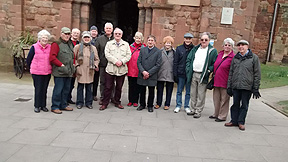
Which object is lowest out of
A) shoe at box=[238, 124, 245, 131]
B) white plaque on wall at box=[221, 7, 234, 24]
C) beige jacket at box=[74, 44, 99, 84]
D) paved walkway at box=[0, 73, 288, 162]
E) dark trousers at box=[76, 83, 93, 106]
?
paved walkway at box=[0, 73, 288, 162]

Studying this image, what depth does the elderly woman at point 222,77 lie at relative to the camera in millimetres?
5000

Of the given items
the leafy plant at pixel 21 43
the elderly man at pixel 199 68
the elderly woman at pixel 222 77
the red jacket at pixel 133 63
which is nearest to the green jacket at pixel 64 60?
the red jacket at pixel 133 63

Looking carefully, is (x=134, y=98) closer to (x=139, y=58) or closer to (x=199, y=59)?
(x=139, y=58)

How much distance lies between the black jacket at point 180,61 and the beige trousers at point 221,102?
0.86 metres

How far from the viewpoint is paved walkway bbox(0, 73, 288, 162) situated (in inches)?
134

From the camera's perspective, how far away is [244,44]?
4.67 meters

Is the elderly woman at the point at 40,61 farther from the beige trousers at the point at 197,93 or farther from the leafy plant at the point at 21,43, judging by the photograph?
the leafy plant at the point at 21,43

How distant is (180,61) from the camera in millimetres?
5641

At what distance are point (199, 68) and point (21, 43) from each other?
6298 millimetres

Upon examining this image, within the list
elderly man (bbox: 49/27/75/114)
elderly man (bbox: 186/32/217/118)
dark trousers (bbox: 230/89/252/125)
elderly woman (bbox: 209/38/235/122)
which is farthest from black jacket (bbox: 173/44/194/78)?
elderly man (bbox: 49/27/75/114)

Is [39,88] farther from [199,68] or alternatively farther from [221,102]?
[221,102]

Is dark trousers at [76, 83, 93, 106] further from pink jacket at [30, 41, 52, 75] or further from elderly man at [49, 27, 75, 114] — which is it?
pink jacket at [30, 41, 52, 75]

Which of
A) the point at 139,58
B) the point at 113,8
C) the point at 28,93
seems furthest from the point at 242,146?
the point at 113,8

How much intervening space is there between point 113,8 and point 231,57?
10860 millimetres
